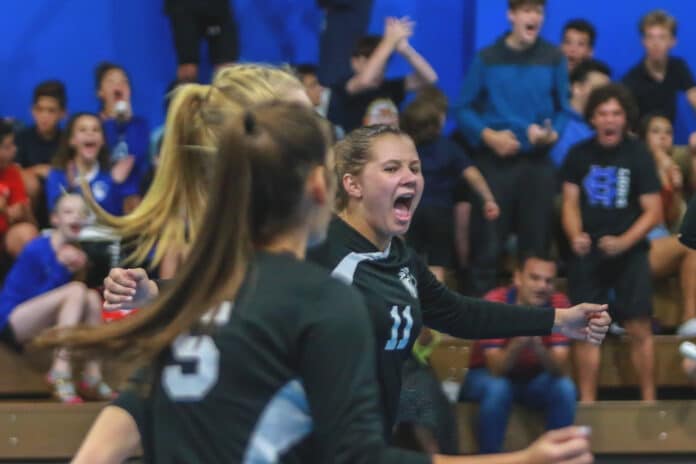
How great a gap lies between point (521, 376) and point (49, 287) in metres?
2.10

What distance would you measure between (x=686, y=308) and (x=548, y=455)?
4820mm

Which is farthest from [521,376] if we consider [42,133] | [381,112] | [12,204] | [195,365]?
[195,365]

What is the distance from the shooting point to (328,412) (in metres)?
1.92

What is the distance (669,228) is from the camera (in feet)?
22.4

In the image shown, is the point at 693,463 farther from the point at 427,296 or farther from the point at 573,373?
the point at 427,296

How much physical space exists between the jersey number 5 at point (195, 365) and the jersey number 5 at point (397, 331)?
115cm

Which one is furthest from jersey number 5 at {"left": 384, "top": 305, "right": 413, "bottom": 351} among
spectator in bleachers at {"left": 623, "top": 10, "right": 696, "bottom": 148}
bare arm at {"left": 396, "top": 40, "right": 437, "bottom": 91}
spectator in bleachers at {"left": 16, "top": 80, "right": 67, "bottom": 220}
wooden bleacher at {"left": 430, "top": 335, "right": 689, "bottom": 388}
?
spectator in bleachers at {"left": 623, "top": 10, "right": 696, "bottom": 148}

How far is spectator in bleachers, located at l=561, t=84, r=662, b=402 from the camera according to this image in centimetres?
625

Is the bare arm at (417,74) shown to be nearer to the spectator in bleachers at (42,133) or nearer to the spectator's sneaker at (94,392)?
the spectator in bleachers at (42,133)

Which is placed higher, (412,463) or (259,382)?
(259,382)

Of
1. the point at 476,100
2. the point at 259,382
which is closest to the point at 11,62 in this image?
the point at 476,100

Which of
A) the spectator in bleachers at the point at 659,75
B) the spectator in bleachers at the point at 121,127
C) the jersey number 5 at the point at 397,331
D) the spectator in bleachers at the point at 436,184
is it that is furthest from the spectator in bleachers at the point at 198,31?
the jersey number 5 at the point at 397,331

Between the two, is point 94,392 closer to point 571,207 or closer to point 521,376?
point 521,376

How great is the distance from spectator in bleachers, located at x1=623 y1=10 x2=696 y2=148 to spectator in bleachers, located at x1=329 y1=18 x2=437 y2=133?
131 centimetres
